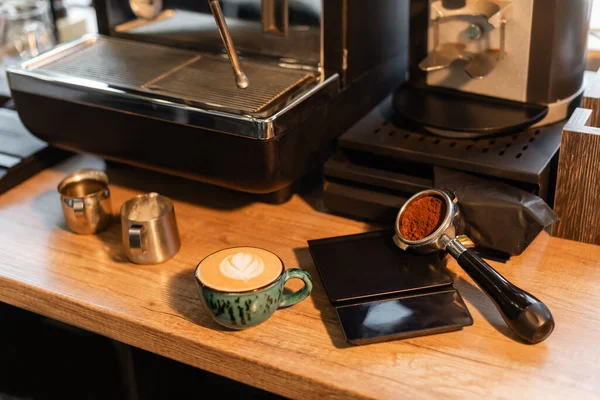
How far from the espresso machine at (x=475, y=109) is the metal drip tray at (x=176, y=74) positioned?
113 millimetres

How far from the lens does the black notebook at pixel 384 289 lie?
27.7 inches

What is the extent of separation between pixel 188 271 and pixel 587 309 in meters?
0.43

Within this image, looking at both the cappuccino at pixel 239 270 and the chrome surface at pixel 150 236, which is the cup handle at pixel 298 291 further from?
the chrome surface at pixel 150 236

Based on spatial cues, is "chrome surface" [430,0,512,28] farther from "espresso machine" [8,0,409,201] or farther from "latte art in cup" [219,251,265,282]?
"latte art in cup" [219,251,265,282]

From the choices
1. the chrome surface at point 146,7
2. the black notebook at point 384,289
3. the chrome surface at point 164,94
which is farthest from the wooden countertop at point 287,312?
the chrome surface at point 146,7

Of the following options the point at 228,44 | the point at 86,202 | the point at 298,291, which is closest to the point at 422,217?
the point at 298,291

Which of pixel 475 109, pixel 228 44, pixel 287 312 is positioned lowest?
pixel 287 312

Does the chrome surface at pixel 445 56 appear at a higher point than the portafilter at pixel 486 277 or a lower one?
higher

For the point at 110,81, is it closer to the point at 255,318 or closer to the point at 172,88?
the point at 172,88

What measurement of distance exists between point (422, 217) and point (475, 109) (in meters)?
0.19

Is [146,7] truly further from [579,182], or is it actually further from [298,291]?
[579,182]

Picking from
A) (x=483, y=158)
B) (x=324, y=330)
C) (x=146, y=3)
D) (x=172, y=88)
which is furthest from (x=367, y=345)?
(x=146, y=3)

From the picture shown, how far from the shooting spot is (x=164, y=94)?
0.86 meters

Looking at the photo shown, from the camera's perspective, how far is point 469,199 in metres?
0.80
